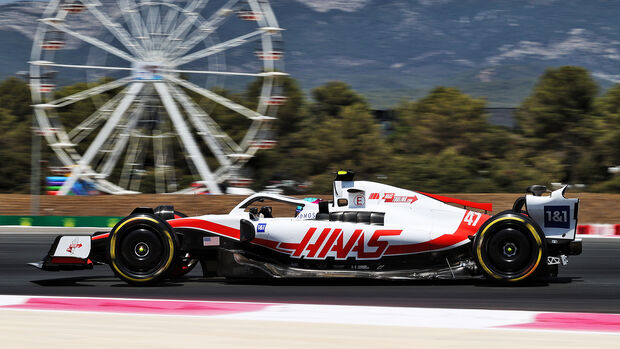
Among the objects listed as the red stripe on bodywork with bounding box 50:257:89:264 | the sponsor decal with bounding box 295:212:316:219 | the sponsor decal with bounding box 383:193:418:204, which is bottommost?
the red stripe on bodywork with bounding box 50:257:89:264

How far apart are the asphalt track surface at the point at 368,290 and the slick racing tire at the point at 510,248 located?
21cm

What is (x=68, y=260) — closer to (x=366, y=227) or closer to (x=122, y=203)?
(x=366, y=227)

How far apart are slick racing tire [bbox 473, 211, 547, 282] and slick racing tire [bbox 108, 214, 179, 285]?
360 centimetres

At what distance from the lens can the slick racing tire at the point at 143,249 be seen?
9.76 metres

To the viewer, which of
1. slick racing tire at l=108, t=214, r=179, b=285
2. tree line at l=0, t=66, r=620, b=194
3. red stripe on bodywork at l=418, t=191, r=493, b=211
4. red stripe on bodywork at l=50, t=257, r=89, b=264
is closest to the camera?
slick racing tire at l=108, t=214, r=179, b=285

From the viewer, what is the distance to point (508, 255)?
30.9 feet

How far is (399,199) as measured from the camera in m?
9.96

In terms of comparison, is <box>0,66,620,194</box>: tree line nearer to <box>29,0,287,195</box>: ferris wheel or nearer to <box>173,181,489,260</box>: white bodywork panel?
<box>29,0,287,195</box>: ferris wheel

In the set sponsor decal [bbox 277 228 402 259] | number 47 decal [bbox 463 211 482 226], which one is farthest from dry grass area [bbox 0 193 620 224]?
sponsor decal [bbox 277 228 402 259]

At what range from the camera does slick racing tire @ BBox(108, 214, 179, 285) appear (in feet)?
32.0

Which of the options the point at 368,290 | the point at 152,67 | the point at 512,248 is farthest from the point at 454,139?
the point at 368,290

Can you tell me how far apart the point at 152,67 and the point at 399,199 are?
80.6 feet

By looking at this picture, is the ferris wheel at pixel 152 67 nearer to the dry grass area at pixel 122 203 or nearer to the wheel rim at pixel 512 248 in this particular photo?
the dry grass area at pixel 122 203

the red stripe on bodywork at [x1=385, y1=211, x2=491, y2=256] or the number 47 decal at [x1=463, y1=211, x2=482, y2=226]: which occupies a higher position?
the number 47 decal at [x1=463, y1=211, x2=482, y2=226]
